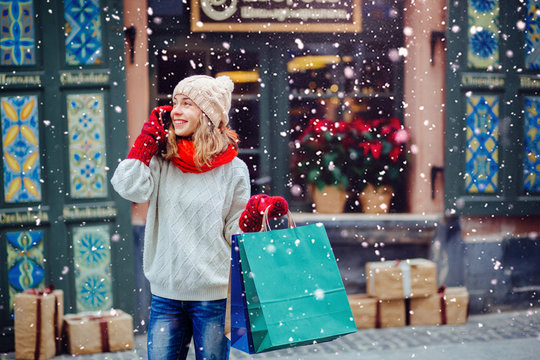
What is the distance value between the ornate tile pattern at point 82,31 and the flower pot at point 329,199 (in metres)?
2.24

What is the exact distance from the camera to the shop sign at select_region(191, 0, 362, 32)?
5801mm

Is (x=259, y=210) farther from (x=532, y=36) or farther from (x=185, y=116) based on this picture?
(x=532, y=36)

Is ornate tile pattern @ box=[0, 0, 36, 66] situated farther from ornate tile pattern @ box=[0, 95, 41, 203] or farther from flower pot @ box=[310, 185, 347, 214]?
flower pot @ box=[310, 185, 347, 214]

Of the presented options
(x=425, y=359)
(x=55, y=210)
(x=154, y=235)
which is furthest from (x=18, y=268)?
(x=425, y=359)

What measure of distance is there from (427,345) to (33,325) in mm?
2969

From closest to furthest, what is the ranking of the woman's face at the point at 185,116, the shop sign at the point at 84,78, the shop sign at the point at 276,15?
the woman's face at the point at 185,116 < the shop sign at the point at 84,78 < the shop sign at the point at 276,15

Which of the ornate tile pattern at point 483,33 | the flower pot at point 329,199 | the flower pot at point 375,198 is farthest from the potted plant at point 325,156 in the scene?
the ornate tile pattern at point 483,33

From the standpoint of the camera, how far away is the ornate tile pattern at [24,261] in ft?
17.3

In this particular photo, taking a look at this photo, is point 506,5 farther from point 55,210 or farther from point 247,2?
point 55,210

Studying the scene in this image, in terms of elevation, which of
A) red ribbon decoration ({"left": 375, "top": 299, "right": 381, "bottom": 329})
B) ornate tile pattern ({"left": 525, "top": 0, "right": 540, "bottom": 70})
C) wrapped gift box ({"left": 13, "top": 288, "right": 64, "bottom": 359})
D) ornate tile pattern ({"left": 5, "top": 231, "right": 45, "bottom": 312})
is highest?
ornate tile pattern ({"left": 525, "top": 0, "right": 540, "bottom": 70})

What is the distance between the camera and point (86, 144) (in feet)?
17.7

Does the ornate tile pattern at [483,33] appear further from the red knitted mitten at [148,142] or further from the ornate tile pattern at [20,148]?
the red knitted mitten at [148,142]

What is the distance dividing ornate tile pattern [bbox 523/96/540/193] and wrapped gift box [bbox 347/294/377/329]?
72.2 inches

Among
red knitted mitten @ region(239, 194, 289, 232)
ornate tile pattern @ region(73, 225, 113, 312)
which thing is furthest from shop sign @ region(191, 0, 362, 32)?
red knitted mitten @ region(239, 194, 289, 232)
